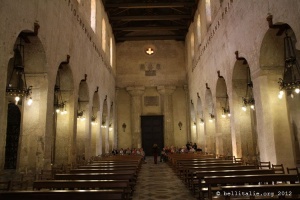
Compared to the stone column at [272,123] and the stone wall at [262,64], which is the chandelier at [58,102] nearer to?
the stone wall at [262,64]

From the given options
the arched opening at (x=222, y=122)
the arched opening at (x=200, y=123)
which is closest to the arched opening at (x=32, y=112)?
the arched opening at (x=222, y=122)

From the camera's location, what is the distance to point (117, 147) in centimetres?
2544

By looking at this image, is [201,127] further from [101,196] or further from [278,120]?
[101,196]

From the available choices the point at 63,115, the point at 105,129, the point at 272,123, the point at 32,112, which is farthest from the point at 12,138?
the point at 272,123

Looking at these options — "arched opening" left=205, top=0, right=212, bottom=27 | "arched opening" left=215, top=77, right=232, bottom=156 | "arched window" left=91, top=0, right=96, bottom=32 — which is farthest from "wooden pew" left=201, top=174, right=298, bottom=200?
"arched window" left=91, top=0, right=96, bottom=32

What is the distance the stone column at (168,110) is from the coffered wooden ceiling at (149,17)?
538 cm

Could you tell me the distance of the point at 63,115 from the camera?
38.8 feet

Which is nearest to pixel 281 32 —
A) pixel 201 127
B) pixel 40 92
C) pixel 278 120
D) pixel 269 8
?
pixel 269 8

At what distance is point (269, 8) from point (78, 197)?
307 inches

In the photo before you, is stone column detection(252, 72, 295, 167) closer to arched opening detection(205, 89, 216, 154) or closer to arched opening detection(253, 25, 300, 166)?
arched opening detection(253, 25, 300, 166)

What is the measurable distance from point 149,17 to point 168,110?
8.88 m

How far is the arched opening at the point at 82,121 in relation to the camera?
1398cm

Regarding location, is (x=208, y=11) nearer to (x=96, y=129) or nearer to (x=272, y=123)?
(x=272, y=123)

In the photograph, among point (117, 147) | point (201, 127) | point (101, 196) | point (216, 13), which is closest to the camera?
point (101, 196)
